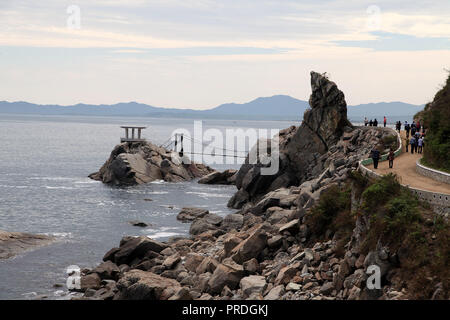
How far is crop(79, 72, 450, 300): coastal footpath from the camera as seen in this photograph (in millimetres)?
23391

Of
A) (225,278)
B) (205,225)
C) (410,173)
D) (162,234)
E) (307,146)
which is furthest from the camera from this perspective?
(307,146)

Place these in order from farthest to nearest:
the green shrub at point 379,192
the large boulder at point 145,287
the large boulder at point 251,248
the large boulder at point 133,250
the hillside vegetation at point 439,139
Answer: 1. the large boulder at point 133,250
2. the hillside vegetation at point 439,139
3. the large boulder at point 251,248
4. the large boulder at point 145,287
5. the green shrub at point 379,192

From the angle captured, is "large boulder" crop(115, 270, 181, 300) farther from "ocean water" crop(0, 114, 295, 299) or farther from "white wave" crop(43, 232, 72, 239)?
"white wave" crop(43, 232, 72, 239)

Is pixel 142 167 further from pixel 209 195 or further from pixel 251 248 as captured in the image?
pixel 251 248

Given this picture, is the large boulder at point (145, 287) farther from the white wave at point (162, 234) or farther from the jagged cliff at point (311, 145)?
the jagged cliff at point (311, 145)

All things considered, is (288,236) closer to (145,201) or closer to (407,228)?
(407,228)

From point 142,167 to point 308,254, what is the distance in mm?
60897

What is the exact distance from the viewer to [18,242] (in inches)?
1821

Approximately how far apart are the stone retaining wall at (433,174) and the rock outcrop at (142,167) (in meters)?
55.3

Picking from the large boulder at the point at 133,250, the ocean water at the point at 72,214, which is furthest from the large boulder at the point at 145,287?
the large boulder at the point at 133,250

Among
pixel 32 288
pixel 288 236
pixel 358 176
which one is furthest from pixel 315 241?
pixel 32 288

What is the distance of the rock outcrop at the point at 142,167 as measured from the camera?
85875 millimetres

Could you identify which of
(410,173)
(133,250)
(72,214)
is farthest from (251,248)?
(72,214)

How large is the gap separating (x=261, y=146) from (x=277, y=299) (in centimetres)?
4329
